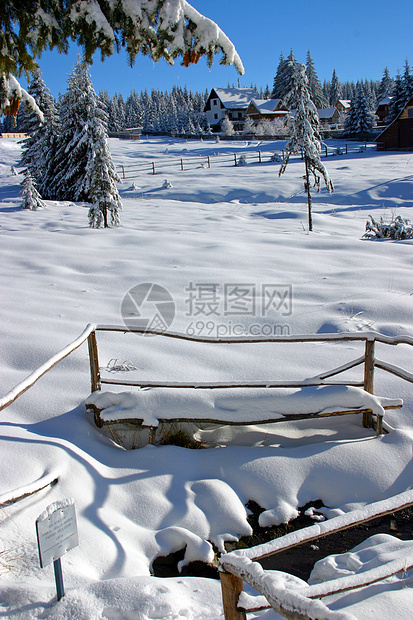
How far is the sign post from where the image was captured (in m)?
2.27

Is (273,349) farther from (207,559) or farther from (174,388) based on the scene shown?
(207,559)

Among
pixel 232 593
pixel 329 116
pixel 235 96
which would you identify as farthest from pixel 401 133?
pixel 232 593

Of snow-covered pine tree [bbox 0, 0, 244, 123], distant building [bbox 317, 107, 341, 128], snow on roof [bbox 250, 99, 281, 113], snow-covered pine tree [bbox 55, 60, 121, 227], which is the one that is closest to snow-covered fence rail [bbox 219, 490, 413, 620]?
snow-covered pine tree [bbox 0, 0, 244, 123]

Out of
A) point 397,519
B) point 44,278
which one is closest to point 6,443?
point 397,519

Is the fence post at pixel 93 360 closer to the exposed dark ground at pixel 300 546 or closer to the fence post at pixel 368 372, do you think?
the exposed dark ground at pixel 300 546

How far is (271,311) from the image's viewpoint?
25.5 ft

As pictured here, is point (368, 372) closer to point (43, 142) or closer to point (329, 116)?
point (43, 142)

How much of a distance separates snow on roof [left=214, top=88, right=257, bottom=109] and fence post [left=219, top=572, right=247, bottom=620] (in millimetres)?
82617

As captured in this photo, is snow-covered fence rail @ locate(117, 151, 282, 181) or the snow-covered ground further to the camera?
snow-covered fence rail @ locate(117, 151, 282, 181)

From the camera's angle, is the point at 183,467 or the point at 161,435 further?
the point at 161,435

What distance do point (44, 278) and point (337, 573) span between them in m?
8.03

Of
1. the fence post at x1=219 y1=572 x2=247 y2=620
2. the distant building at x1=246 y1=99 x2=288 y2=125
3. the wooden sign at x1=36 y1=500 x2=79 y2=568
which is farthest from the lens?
the distant building at x1=246 y1=99 x2=288 y2=125

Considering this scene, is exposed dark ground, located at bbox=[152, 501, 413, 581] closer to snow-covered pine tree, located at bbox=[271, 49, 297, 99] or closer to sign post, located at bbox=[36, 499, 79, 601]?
sign post, located at bbox=[36, 499, 79, 601]

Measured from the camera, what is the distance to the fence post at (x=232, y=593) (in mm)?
1755
